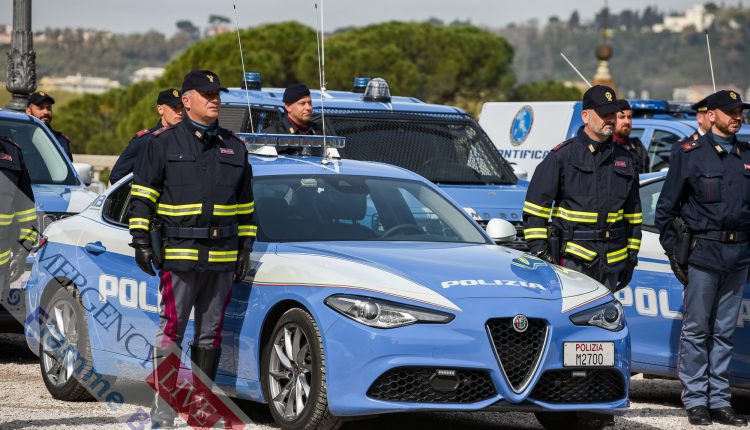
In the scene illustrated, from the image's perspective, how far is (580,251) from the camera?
8250mm

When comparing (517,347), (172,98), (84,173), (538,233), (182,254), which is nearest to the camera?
(517,347)

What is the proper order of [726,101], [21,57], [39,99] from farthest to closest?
[21,57], [39,99], [726,101]

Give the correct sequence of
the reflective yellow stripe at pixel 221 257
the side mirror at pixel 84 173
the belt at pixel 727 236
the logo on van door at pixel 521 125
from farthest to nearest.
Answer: the logo on van door at pixel 521 125
the side mirror at pixel 84 173
the belt at pixel 727 236
the reflective yellow stripe at pixel 221 257

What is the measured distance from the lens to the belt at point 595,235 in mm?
8227

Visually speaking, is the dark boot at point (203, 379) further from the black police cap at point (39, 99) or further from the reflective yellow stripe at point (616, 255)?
the black police cap at point (39, 99)

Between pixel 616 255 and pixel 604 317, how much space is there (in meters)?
1.28

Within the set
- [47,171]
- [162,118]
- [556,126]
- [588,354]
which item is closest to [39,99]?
[47,171]

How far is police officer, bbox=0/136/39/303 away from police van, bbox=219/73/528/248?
160 inches

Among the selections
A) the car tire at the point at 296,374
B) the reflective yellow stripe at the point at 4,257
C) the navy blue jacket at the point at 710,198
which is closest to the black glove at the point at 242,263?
the car tire at the point at 296,374

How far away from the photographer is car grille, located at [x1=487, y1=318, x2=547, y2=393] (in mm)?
6605

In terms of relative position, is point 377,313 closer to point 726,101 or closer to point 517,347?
point 517,347

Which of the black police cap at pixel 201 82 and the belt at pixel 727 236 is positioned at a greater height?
the black police cap at pixel 201 82

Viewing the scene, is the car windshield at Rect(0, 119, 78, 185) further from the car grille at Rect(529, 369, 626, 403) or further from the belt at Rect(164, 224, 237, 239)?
the car grille at Rect(529, 369, 626, 403)

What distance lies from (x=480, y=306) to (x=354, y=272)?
0.61 meters
